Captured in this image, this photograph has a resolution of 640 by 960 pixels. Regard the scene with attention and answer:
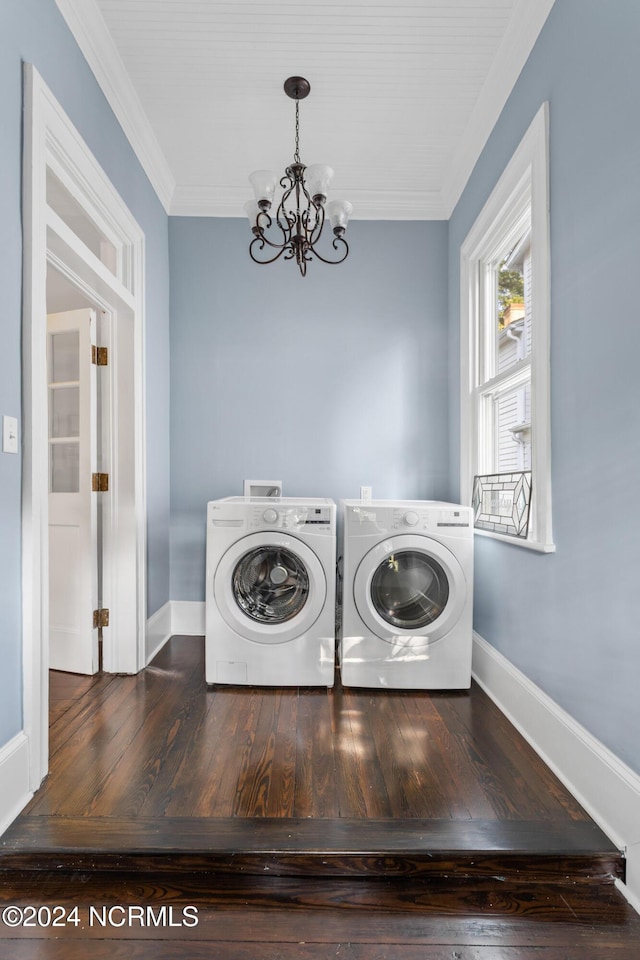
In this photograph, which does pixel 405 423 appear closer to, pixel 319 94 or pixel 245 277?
pixel 245 277

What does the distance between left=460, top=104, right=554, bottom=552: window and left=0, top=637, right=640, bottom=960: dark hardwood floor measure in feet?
2.82

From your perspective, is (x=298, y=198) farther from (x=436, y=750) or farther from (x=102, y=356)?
(x=436, y=750)

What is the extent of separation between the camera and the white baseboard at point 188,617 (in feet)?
10.6

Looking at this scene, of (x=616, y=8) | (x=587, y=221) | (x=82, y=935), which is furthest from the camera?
(x=587, y=221)

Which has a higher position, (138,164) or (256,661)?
(138,164)

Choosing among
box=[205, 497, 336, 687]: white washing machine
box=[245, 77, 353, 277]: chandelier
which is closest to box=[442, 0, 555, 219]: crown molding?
box=[245, 77, 353, 277]: chandelier

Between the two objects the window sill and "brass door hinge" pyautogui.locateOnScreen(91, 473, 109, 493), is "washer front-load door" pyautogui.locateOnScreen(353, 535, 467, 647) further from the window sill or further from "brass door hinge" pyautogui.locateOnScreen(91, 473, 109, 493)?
"brass door hinge" pyautogui.locateOnScreen(91, 473, 109, 493)

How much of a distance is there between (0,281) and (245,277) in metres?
1.94

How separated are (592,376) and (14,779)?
203 cm

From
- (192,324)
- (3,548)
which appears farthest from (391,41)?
(3,548)

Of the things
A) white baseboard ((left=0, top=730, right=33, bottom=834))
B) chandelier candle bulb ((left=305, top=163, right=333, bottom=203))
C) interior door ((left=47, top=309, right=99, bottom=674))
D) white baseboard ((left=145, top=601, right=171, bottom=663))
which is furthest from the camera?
white baseboard ((left=145, top=601, right=171, bottom=663))

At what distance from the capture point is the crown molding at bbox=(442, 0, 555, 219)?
6.17 ft

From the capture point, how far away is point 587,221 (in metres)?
1.56

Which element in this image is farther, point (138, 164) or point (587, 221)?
point (138, 164)
